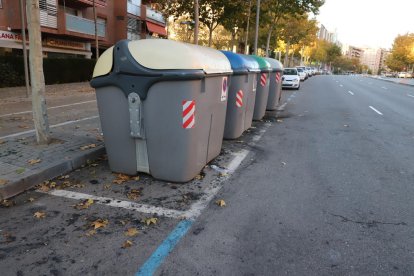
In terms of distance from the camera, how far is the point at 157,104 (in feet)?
14.7

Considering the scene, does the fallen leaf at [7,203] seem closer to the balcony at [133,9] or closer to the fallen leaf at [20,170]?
the fallen leaf at [20,170]

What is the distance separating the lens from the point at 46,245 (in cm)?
319

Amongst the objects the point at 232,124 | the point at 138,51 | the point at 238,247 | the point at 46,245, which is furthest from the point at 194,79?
the point at 232,124

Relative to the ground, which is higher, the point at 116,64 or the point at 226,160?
the point at 116,64

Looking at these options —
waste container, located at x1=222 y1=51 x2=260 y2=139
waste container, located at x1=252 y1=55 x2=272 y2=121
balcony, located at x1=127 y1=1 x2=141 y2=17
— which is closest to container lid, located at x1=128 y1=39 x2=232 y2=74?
waste container, located at x1=222 y1=51 x2=260 y2=139

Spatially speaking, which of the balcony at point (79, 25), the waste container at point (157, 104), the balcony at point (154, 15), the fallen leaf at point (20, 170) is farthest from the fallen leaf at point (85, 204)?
the balcony at point (154, 15)

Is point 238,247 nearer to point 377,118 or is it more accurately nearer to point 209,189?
point 209,189

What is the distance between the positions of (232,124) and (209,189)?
111 inches

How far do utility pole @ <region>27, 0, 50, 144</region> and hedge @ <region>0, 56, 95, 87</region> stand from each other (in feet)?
A: 42.1

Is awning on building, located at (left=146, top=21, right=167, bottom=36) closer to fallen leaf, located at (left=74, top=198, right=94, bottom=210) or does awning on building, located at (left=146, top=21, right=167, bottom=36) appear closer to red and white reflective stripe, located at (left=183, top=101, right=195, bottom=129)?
red and white reflective stripe, located at (left=183, top=101, right=195, bottom=129)

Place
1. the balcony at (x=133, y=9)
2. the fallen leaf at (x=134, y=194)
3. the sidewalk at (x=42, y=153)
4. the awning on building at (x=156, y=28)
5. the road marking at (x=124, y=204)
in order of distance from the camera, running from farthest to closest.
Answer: the awning on building at (x=156, y=28)
the balcony at (x=133, y=9)
the sidewalk at (x=42, y=153)
the fallen leaf at (x=134, y=194)
the road marking at (x=124, y=204)

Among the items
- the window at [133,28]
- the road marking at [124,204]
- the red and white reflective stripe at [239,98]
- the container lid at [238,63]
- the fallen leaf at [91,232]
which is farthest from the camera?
the window at [133,28]

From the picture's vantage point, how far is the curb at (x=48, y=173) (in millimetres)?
4176

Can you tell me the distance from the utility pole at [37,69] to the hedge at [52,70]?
1282 cm
